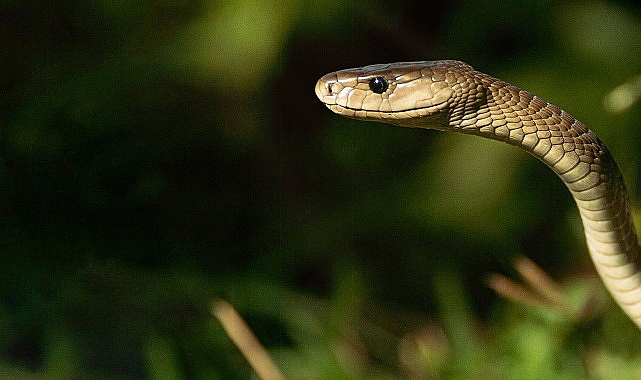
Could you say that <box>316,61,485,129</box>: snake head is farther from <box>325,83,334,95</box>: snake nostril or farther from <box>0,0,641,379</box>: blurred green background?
<box>0,0,641,379</box>: blurred green background

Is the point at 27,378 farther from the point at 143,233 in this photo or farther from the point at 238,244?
the point at 238,244

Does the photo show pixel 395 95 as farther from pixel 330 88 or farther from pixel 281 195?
pixel 281 195

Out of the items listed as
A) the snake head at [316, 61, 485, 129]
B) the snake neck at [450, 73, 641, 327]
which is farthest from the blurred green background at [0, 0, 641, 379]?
the snake head at [316, 61, 485, 129]

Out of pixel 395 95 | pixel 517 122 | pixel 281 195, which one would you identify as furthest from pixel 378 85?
pixel 281 195

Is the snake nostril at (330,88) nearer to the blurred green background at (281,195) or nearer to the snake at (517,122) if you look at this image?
the snake at (517,122)

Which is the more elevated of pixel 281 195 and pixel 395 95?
pixel 395 95

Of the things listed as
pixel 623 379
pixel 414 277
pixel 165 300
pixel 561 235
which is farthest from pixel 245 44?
pixel 623 379
